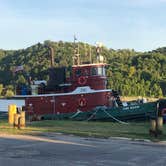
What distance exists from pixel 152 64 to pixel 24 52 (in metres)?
21.9

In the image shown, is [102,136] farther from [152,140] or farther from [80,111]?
[80,111]

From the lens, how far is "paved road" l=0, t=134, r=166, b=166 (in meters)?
13.1

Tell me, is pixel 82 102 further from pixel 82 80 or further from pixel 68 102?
pixel 82 80

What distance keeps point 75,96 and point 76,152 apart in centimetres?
1889

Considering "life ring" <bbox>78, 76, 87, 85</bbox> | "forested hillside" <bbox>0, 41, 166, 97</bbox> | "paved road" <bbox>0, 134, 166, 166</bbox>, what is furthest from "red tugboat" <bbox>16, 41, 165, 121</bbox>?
"forested hillside" <bbox>0, 41, 166, 97</bbox>

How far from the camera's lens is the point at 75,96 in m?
34.2

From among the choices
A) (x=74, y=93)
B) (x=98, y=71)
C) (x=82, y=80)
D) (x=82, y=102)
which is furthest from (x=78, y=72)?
(x=82, y=102)

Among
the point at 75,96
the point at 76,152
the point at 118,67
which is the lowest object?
the point at 76,152

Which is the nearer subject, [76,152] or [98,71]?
[76,152]

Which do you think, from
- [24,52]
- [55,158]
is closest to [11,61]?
[24,52]

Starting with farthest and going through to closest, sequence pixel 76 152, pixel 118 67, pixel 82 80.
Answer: pixel 118 67 → pixel 82 80 → pixel 76 152

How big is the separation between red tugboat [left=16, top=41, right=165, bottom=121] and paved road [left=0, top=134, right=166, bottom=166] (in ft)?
42.8

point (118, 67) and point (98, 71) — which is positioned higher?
point (118, 67)

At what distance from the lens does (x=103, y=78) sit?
34562mm
